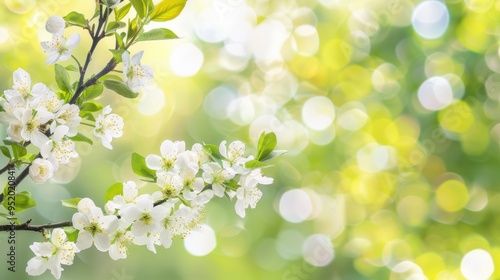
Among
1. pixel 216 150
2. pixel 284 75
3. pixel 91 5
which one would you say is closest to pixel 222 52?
pixel 284 75

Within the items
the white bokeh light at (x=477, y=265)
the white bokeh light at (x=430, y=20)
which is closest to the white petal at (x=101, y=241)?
the white bokeh light at (x=477, y=265)

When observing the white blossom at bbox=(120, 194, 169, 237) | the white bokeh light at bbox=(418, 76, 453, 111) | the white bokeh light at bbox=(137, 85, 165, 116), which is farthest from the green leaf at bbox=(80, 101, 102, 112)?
the white bokeh light at bbox=(418, 76, 453, 111)

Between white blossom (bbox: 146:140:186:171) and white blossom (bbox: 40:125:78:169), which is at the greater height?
white blossom (bbox: 40:125:78:169)

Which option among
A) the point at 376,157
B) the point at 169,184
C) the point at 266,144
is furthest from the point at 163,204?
the point at 376,157

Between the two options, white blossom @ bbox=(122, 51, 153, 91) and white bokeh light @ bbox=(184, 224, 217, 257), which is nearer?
white blossom @ bbox=(122, 51, 153, 91)

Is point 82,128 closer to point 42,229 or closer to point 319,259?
point 319,259

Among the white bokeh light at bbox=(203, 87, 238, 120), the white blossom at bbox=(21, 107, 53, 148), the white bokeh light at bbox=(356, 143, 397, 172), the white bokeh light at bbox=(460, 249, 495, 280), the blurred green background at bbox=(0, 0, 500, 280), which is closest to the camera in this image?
the white blossom at bbox=(21, 107, 53, 148)

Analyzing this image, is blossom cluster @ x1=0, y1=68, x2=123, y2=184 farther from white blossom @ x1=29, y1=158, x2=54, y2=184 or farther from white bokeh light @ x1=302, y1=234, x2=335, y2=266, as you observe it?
white bokeh light @ x1=302, y1=234, x2=335, y2=266
